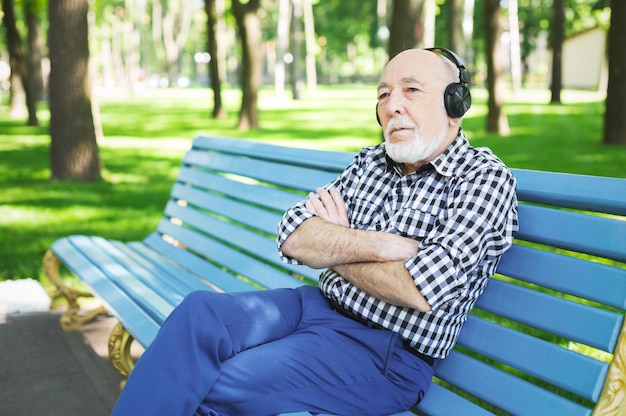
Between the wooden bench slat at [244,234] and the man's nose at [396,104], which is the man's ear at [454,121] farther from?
the wooden bench slat at [244,234]

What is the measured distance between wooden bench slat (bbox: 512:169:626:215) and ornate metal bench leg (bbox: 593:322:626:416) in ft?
1.34

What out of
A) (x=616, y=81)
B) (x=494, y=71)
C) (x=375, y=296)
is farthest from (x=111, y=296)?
(x=494, y=71)

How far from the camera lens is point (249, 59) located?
1864 centimetres

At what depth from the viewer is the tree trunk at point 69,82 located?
32.0 feet

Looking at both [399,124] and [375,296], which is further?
[399,124]

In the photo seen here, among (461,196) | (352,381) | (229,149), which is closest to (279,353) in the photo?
(352,381)

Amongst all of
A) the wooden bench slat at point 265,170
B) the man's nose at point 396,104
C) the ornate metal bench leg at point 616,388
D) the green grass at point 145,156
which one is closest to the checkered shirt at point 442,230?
the man's nose at point 396,104

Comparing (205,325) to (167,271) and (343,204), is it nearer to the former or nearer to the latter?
(343,204)

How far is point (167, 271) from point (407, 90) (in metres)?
2.22

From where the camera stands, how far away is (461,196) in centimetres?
263

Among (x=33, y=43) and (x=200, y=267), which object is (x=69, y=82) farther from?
(x=33, y=43)

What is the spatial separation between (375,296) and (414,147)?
0.58 m

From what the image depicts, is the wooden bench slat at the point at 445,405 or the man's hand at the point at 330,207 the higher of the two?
the man's hand at the point at 330,207

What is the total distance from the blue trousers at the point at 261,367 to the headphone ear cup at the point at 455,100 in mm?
826
